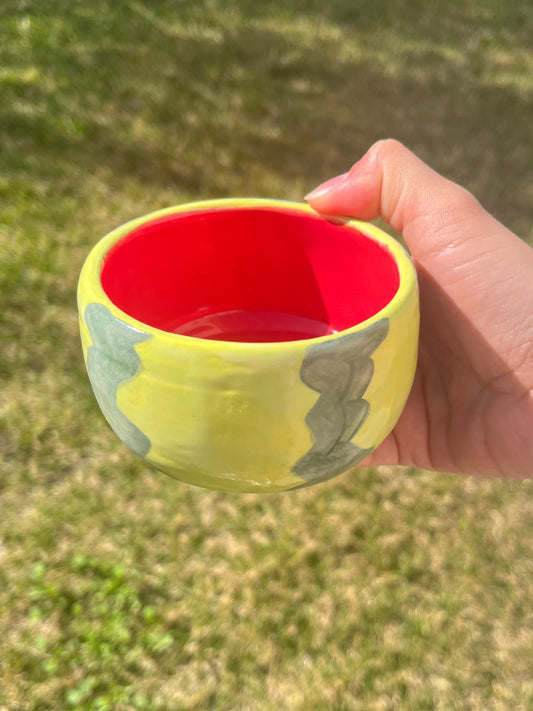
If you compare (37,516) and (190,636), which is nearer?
(190,636)

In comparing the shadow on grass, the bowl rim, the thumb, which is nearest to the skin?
the thumb

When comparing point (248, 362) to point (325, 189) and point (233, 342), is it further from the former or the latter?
point (325, 189)

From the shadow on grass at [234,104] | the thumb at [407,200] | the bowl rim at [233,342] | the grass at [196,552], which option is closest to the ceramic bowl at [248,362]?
the bowl rim at [233,342]

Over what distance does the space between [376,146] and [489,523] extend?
41.8 inches

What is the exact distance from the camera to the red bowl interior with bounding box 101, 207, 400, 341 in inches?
51.3

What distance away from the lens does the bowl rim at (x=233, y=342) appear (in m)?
0.94

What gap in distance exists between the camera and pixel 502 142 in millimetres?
3738

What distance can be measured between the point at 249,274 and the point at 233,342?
1.61 feet

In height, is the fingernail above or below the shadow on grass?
above

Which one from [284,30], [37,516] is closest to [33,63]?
[284,30]

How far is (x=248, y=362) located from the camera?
3.04 ft

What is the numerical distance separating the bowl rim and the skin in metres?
0.10

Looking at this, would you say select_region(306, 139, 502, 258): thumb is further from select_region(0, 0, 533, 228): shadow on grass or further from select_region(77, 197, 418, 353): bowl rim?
select_region(0, 0, 533, 228): shadow on grass

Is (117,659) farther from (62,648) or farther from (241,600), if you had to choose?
(241,600)
